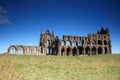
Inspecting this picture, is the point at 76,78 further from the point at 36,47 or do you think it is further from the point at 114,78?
the point at 36,47

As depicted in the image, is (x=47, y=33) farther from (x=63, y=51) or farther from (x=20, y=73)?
(x=20, y=73)

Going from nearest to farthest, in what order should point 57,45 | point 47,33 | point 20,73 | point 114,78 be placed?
point 20,73, point 114,78, point 57,45, point 47,33

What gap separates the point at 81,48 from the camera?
69.6 meters

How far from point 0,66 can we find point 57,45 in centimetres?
4406

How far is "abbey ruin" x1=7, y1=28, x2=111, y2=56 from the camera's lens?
217ft

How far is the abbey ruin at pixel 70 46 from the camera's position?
217 ft

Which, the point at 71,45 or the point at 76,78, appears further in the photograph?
the point at 71,45

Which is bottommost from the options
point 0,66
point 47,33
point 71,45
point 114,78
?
point 114,78

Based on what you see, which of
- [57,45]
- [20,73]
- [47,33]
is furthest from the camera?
[47,33]

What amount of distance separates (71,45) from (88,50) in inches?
320

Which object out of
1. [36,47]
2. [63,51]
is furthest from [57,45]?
[36,47]

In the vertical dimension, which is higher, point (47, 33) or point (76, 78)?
point (47, 33)

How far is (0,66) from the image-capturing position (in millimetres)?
23547

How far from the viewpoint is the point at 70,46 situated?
6800 centimetres
